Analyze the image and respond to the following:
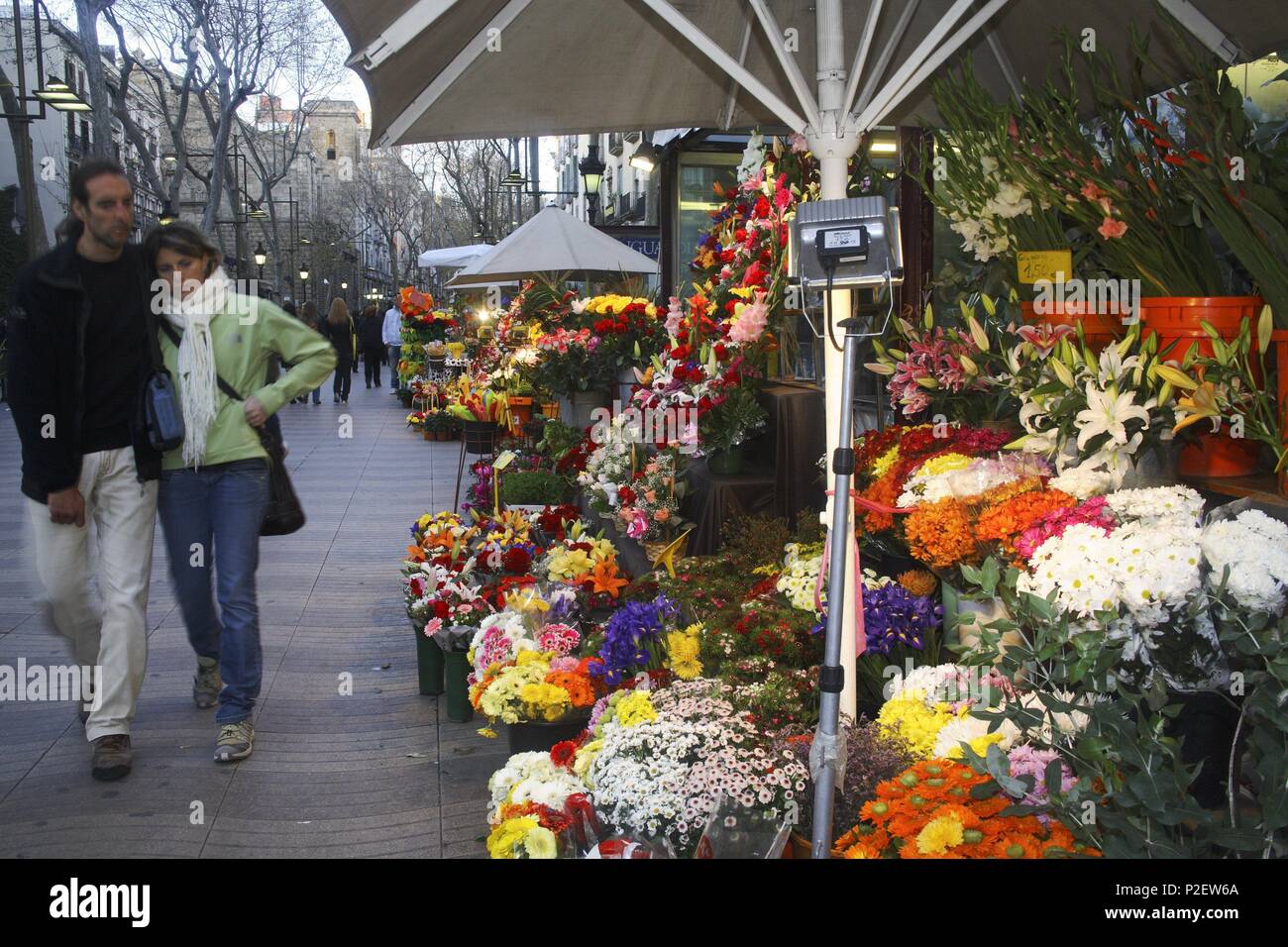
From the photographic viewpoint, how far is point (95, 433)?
14.0 feet

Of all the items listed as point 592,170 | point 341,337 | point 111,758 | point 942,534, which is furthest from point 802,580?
point 341,337

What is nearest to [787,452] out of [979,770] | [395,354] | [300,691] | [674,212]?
[300,691]

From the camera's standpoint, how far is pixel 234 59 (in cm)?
2538

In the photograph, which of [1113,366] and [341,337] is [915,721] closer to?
[1113,366]

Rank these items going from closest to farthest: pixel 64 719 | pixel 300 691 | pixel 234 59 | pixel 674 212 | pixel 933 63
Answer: pixel 933 63
pixel 64 719
pixel 300 691
pixel 674 212
pixel 234 59

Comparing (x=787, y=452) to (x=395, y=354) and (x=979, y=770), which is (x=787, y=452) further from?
(x=395, y=354)

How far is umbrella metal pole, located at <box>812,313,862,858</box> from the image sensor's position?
277 cm

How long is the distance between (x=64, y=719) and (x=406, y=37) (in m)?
3.26

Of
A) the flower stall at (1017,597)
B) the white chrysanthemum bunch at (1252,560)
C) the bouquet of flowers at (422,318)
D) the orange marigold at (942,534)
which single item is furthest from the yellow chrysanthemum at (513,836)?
the bouquet of flowers at (422,318)

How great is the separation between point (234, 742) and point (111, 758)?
0.43m

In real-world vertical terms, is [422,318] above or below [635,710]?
above

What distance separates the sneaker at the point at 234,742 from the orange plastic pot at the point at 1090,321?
127 inches

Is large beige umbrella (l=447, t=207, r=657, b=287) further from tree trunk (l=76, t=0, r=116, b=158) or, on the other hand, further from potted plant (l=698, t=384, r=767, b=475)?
tree trunk (l=76, t=0, r=116, b=158)

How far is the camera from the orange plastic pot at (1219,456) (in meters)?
3.42
